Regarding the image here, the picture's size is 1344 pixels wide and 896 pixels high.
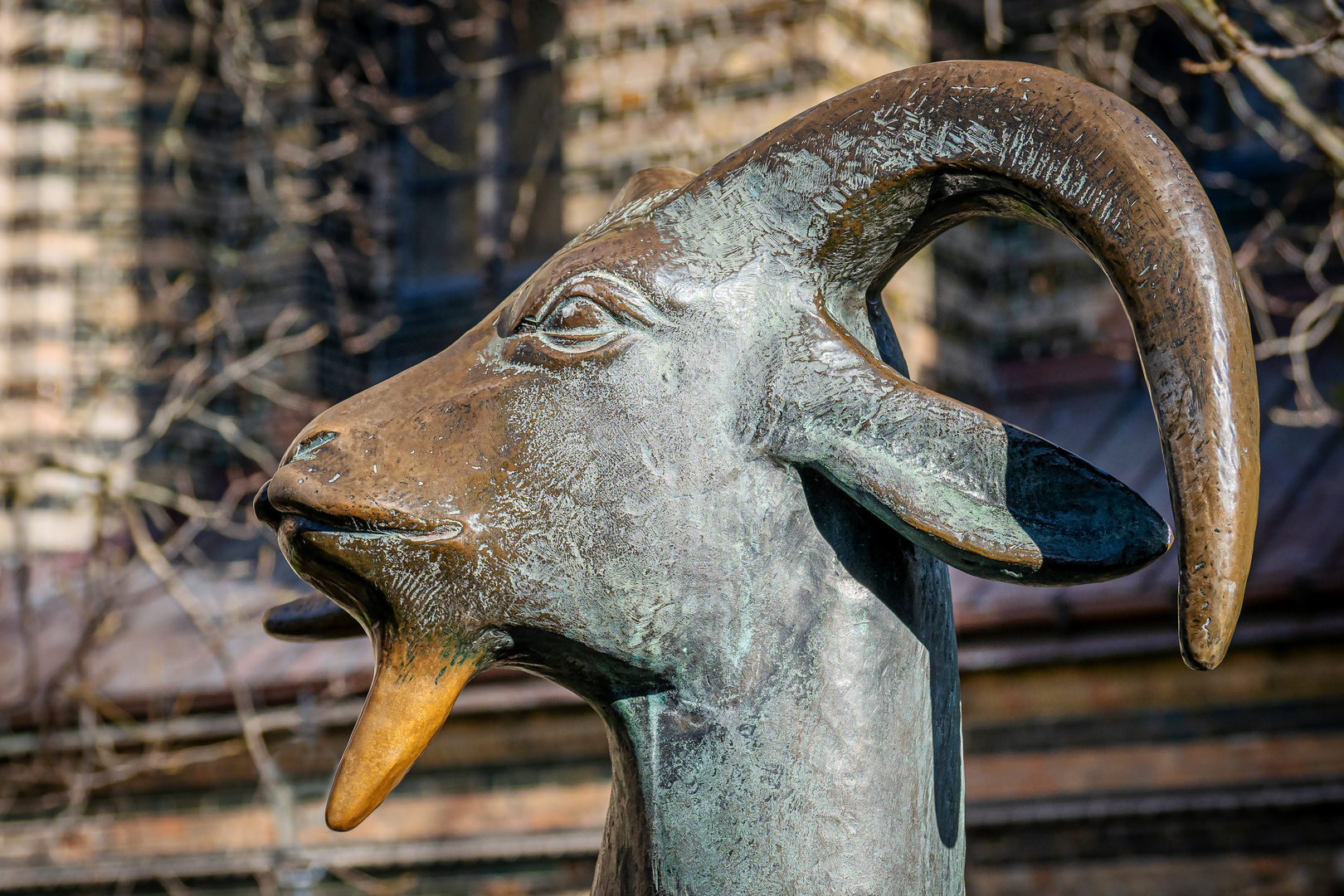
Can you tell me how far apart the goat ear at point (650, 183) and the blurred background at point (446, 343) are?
2964 millimetres

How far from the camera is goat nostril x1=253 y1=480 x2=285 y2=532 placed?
165 cm

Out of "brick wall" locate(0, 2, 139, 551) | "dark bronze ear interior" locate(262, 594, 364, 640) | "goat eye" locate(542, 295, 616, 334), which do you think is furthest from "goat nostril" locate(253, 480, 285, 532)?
"brick wall" locate(0, 2, 139, 551)

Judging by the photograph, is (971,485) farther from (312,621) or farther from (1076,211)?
(312,621)

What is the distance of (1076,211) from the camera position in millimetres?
1460

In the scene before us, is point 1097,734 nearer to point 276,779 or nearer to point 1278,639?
point 1278,639

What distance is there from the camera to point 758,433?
5.31 ft

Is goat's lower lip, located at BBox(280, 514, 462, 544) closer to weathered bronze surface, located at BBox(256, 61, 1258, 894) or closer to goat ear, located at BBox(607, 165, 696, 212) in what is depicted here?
weathered bronze surface, located at BBox(256, 61, 1258, 894)

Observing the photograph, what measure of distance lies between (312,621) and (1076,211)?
1.07 m

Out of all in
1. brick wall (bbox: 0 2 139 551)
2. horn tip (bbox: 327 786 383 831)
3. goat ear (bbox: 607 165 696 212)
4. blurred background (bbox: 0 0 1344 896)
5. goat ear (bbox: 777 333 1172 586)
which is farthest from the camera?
brick wall (bbox: 0 2 139 551)

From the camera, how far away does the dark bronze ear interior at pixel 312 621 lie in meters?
1.92

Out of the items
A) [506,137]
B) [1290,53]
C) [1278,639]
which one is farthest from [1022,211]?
[506,137]

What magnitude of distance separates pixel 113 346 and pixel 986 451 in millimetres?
9106

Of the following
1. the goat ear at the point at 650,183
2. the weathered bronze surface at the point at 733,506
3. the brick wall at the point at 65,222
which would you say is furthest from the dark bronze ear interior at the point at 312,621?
the brick wall at the point at 65,222

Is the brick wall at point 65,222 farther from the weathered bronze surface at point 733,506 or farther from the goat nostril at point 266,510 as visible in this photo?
the weathered bronze surface at point 733,506
